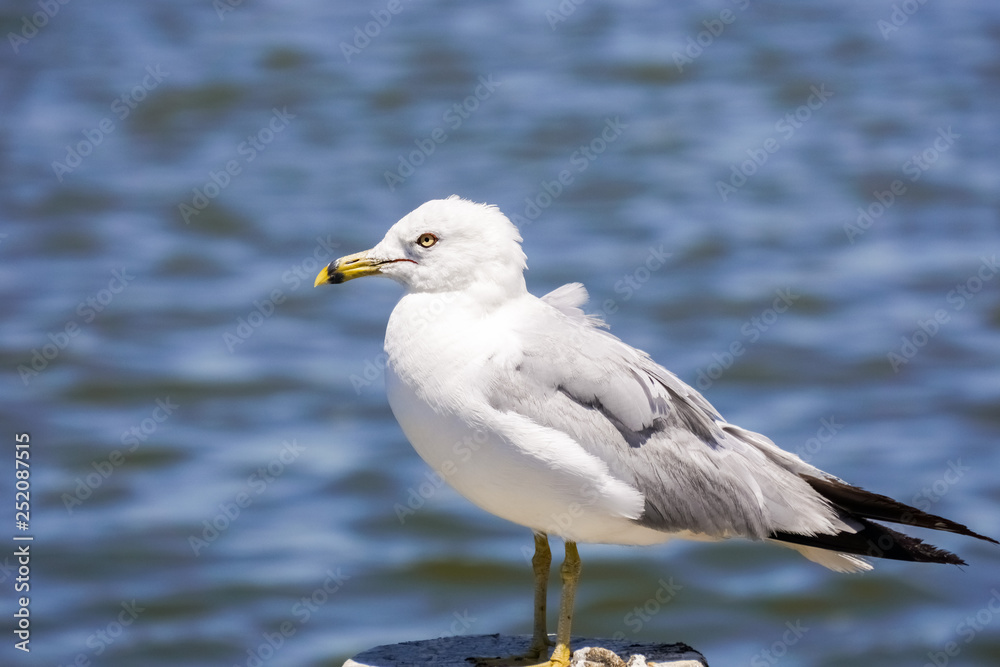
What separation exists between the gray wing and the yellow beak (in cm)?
74

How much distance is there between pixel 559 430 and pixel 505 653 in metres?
1.22

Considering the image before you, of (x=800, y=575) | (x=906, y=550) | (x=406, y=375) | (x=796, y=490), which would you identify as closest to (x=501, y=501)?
(x=406, y=375)

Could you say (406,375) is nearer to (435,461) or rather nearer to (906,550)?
(435,461)

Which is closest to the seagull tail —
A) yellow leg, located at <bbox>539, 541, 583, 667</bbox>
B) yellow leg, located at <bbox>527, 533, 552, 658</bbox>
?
yellow leg, located at <bbox>539, 541, 583, 667</bbox>

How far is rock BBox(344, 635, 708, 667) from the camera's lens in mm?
5746

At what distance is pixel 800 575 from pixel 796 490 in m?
7.62

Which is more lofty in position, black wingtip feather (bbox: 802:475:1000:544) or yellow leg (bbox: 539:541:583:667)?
black wingtip feather (bbox: 802:475:1000:544)

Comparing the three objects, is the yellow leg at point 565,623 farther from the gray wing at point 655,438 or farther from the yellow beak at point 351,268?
the yellow beak at point 351,268

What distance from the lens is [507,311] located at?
5.71 metres

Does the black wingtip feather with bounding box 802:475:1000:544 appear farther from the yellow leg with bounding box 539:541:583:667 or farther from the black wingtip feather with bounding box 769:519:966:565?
the yellow leg with bounding box 539:541:583:667

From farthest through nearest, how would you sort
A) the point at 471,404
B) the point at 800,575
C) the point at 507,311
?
the point at 800,575 → the point at 507,311 → the point at 471,404

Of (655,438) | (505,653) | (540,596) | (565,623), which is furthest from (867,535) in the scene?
(505,653)

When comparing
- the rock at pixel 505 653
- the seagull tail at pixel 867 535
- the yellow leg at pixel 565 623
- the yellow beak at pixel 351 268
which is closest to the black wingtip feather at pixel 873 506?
the seagull tail at pixel 867 535

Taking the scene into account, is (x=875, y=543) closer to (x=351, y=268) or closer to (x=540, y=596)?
(x=540, y=596)
